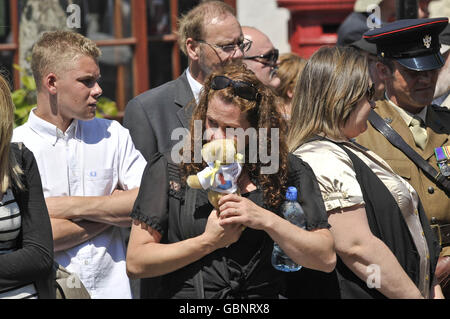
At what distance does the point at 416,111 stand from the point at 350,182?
1252 mm

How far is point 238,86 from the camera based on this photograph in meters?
3.53

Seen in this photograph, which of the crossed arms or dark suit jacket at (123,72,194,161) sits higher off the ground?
dark suit jacket at (123,72,194,161)

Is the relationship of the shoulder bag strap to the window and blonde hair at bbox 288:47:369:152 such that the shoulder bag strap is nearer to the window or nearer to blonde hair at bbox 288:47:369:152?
blonde hair at bbox 288:47:369:152

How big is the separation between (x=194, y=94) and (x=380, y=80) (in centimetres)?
107

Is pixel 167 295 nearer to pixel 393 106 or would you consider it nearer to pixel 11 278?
pixel 11 278

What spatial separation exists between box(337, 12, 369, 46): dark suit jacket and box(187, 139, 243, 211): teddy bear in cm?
349

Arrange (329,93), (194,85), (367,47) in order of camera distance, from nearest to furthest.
→ 1. (329,93)
2. (194,85)
3. (367,47)

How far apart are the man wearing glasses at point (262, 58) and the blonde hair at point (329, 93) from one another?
1702 mm

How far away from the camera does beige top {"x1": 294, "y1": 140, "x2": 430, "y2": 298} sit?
3.69 meters
